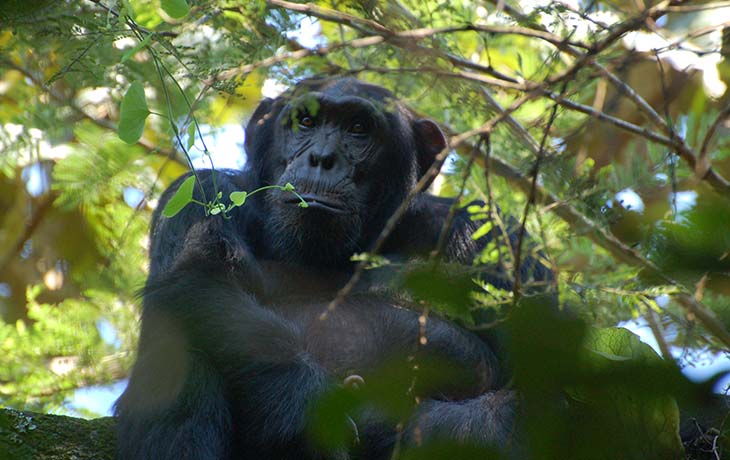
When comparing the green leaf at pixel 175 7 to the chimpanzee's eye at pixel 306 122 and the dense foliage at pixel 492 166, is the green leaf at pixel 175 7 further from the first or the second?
the chimpanzee's eye at pixel 306 122

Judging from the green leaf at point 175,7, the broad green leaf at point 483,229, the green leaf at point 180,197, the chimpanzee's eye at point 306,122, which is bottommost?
the broad green leaf at point 483,229

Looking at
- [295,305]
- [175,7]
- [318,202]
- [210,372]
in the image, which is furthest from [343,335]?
[175,7]

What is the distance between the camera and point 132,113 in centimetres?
337

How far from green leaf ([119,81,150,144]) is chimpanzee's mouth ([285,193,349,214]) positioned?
1.59 m

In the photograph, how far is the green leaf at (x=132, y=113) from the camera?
3.34 m

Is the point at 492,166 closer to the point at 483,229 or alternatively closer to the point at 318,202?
the point at 318,202

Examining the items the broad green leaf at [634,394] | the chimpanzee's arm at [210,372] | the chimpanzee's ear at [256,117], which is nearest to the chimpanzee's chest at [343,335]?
the chimpanzee's arm at [210,372]

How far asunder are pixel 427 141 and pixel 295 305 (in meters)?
1.72

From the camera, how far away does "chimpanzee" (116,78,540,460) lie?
418cm

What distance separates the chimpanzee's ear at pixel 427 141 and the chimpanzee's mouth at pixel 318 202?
1.19 m

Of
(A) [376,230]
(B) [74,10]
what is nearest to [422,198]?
(A) [376,230]

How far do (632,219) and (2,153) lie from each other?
5801 mm

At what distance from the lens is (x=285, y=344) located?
4.40m

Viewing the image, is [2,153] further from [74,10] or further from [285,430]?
[285,430]
